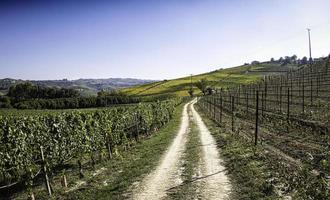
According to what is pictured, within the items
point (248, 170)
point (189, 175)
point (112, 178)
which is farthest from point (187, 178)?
point (112, 178)

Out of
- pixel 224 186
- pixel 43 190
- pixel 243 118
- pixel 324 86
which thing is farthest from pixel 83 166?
pixel 324 86

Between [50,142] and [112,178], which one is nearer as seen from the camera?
[112,178]

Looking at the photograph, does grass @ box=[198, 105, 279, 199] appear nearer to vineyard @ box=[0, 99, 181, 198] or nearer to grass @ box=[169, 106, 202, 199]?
grass @ box=[169, 106, 202, 199]

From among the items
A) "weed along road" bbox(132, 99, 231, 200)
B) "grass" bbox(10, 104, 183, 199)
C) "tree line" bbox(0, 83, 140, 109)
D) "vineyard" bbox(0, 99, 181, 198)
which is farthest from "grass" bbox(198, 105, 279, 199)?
"tree line" bbox(0, 83, 140, 109)

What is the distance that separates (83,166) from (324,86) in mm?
45172

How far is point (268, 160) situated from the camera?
1770 centimetres

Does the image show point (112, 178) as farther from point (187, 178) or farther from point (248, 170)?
point (248, 170)

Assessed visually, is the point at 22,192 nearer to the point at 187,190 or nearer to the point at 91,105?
the point at 187,190

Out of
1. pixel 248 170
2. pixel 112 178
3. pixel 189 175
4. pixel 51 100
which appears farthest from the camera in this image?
pixel 51 100

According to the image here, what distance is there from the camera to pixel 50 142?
17172mm

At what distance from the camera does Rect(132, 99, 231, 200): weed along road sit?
1289 cm

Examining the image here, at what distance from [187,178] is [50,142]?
7.18 meters

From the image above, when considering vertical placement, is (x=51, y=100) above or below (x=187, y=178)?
below

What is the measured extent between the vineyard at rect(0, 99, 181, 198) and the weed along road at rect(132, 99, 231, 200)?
13.6 ft
